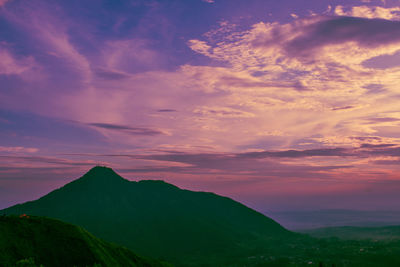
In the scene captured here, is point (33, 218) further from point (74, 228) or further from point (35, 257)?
point (35, 257)

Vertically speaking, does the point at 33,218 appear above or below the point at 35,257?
above

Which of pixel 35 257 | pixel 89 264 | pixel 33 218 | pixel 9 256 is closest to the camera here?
pixel 9 256

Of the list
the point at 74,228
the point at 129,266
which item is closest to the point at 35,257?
the point at 74,228

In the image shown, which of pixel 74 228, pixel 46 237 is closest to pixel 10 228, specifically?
pixel 46 237

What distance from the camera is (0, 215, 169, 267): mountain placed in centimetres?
14025

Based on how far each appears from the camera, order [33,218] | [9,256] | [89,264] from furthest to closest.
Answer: [33,218]
[89,264]
[9,256]

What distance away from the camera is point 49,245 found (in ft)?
508

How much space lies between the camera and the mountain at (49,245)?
140 m

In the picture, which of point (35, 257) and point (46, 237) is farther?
point (46, 237)

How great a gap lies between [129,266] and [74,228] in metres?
37.1

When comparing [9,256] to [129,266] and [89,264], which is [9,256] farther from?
[129,266]

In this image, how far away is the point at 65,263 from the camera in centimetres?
14738

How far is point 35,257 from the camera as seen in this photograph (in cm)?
14275

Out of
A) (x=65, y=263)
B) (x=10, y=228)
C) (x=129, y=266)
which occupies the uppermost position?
(x=10, y=228)
